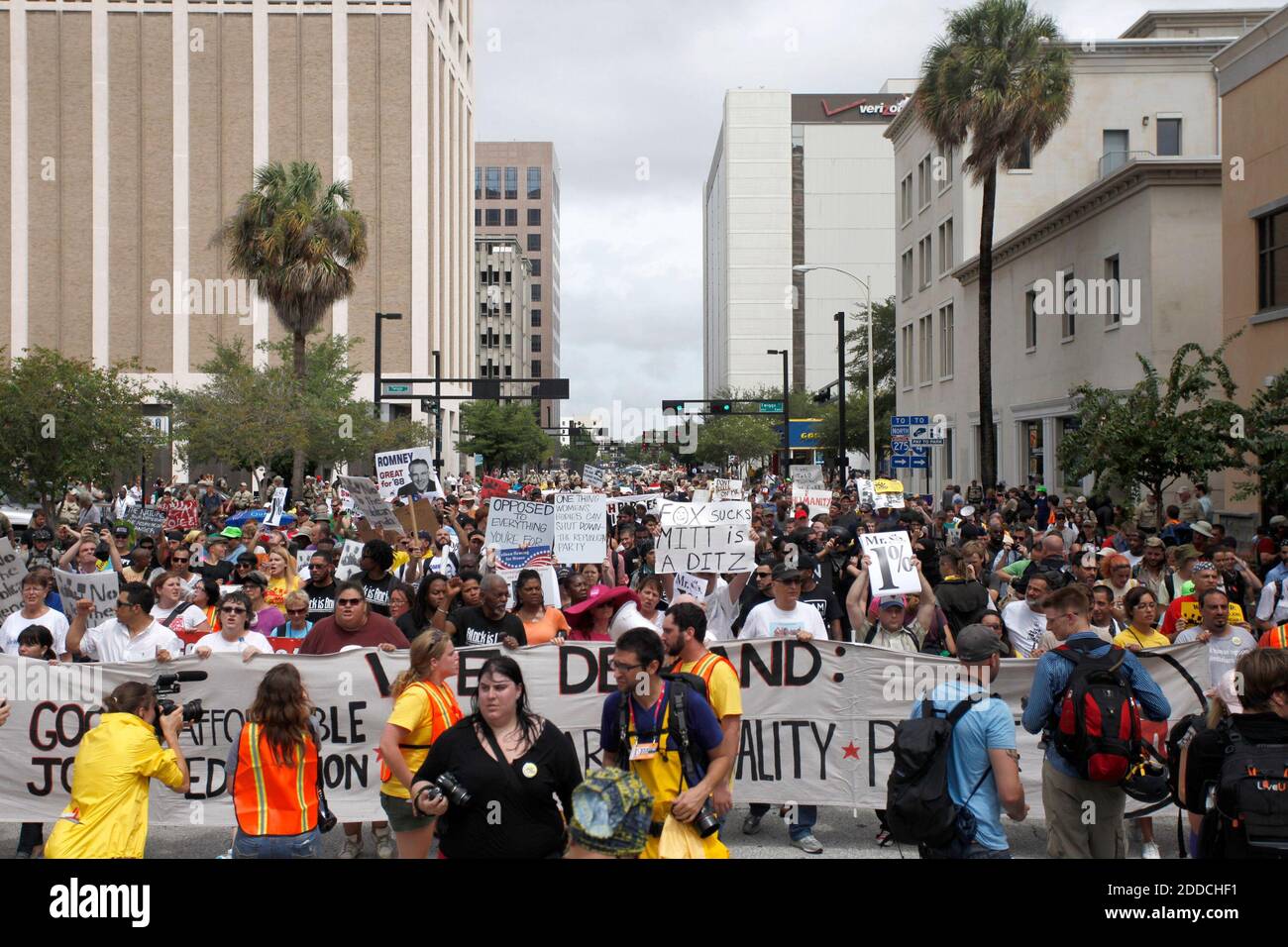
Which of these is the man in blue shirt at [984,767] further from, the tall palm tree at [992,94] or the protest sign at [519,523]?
the tall palm tree at [992,94]

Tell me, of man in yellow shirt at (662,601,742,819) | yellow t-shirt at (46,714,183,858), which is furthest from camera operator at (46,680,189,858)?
man in yellow shirt at (662,601,742,819)

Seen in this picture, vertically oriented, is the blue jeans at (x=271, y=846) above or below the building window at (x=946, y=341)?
below

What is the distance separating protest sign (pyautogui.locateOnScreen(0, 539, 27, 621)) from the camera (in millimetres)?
10242

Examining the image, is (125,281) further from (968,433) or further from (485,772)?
(485,772)

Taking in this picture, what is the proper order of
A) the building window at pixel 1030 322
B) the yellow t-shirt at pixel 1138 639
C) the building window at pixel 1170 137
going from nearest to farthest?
the yellow t-shirt at pixel 1138 639
the building window at pixel 1030 322
the building window at pixel 1170 137

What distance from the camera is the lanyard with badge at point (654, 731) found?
4992 mm

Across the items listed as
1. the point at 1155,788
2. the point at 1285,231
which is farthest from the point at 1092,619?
the point at 1285,231

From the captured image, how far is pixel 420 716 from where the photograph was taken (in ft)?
18.7

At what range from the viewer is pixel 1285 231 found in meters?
21.2

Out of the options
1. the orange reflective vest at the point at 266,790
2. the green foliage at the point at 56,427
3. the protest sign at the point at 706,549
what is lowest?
the orange reflective vest at the point at 266,790

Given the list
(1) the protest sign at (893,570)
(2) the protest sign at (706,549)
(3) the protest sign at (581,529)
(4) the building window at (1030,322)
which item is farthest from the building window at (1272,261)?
(3) the protest sign at (581,529)

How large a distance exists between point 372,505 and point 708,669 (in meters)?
9.05

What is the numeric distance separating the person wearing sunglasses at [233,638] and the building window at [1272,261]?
19354 millimetres

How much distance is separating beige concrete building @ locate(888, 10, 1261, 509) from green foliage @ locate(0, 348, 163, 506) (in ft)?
69.0
